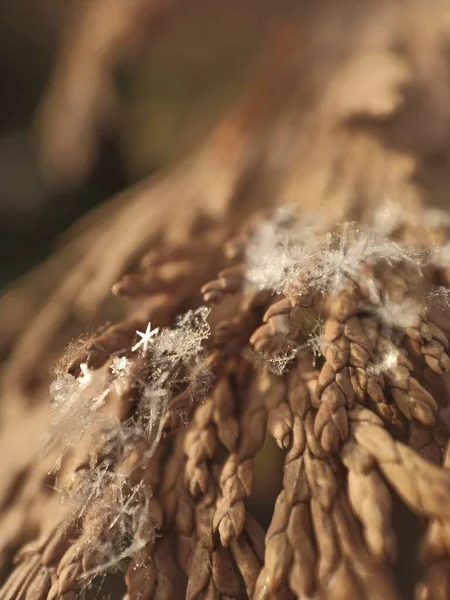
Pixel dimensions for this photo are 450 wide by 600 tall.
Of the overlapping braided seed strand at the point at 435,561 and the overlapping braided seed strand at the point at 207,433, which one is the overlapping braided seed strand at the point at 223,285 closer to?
the overlapping braided seed strand at the point at 207,433

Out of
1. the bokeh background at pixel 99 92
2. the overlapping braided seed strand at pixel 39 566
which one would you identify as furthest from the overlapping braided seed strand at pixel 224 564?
the bokeh background at pixel 99 92

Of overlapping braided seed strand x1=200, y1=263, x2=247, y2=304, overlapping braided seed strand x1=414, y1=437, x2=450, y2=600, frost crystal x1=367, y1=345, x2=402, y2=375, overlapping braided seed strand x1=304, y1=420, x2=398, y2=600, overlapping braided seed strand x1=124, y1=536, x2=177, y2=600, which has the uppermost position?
overlapping braided seed strand x1=200, y1=263, x2=247, y2=304

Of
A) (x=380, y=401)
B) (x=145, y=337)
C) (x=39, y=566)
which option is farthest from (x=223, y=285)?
(x=39, y=566)

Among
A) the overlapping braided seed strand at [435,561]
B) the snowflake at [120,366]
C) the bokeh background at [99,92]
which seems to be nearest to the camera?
the overlapping braided seed strand at [435,561]

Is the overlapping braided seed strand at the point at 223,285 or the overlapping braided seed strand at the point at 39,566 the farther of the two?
the overlapping braided seed strand at the point at 223,285

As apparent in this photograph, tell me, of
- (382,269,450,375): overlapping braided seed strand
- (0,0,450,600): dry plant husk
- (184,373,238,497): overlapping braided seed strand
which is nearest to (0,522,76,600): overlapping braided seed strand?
(0,0,450,600): dry plant husk

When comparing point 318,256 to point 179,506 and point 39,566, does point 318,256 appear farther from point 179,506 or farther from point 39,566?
point 39,566

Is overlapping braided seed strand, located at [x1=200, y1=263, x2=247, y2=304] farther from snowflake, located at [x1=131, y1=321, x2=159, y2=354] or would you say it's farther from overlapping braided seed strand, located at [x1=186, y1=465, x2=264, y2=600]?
overlapping braided seed strand, located at [x1=186, y1=465, x2=264, y2=600]

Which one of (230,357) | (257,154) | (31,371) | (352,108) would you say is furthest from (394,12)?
(31,371)

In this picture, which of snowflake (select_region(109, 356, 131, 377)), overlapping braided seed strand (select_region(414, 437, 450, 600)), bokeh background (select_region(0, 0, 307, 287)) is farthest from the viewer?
bokeh background (select_region(0, 0, 307, 287))
